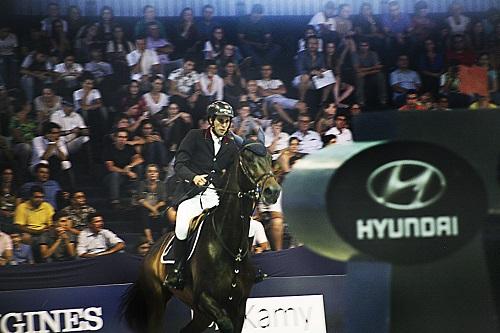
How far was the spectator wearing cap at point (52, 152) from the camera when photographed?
796cm

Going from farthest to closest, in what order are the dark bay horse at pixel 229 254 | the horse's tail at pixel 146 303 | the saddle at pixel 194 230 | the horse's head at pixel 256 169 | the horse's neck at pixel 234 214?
the horse's tail at pixel 146 303, the saddle at pixel 194 230, the horse's neck at pixel 234 214, the dark bay horse at pixel 229 254, the horse's head at pixel 256 169

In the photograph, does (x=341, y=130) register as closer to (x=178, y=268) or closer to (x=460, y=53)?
(x=460, y=53)

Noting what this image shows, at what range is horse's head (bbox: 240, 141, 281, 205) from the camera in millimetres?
6172

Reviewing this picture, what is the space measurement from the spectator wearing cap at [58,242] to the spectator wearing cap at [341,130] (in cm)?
240

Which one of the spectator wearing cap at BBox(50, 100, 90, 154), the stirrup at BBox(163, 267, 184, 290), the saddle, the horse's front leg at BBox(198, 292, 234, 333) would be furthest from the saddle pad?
the spectator wearing cap at BBox(50, 100, 90, 154)

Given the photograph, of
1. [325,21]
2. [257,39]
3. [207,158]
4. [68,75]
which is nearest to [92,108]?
[68,75]

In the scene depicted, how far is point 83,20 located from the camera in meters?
8.06

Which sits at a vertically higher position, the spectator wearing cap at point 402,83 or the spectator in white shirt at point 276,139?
the spectator wearing cap at point 402,83

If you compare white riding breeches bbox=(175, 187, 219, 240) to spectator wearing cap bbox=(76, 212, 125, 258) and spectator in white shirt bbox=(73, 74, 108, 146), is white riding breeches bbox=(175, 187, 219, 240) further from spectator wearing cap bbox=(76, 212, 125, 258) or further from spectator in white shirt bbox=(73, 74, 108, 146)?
spectator in white shirt bbox=(73, 74, 108, 146)

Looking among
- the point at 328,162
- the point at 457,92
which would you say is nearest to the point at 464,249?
the point at 328,162

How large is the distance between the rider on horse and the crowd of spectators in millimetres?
675

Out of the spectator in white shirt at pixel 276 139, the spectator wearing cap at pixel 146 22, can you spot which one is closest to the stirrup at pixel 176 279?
the spectator in white shirt at pixel 276 139

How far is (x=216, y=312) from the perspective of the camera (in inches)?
254

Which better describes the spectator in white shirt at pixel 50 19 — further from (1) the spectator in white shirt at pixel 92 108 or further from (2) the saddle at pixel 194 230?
(2) the saddle at pixel 194 230
